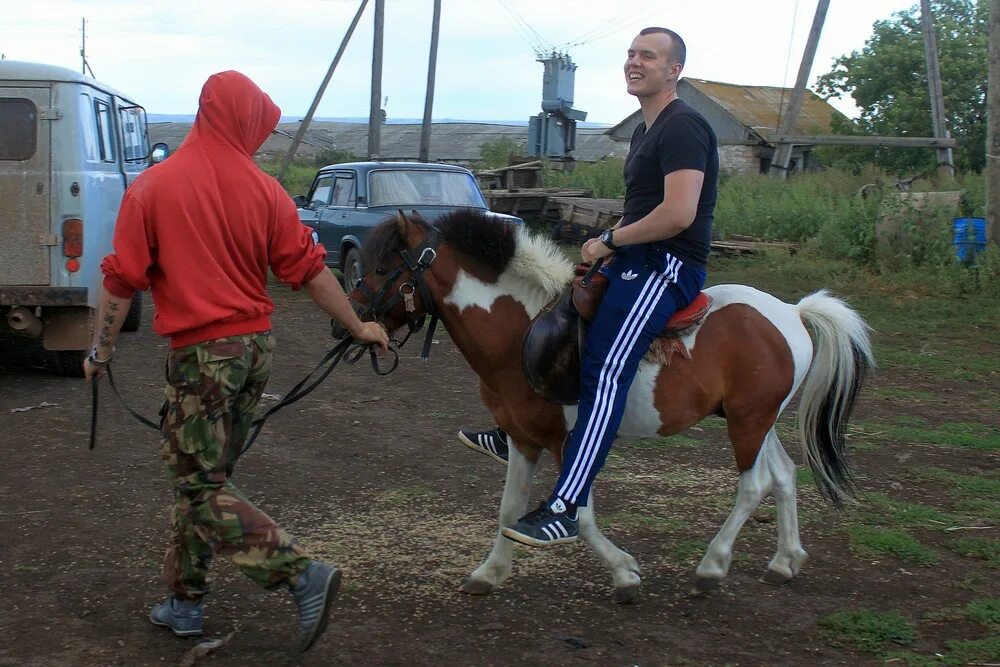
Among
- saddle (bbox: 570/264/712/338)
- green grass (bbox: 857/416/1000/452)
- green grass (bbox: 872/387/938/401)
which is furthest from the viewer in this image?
green grass (bbox: 872/387/938/401)

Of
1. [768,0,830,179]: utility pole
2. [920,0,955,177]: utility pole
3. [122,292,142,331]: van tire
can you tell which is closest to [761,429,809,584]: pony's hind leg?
[122,292,142,331]: van tire

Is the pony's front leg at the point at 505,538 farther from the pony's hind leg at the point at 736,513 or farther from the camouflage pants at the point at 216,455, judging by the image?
the camouflage pants at the point at 216,455

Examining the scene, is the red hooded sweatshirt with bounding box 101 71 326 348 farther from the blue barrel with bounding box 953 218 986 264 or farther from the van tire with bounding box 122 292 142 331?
the blue barrel with bounding box 953 218 986 264

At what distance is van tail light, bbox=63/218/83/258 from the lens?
7.79 metres

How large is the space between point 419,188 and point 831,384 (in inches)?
361

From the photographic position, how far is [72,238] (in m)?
7.80

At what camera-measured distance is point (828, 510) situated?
557cm

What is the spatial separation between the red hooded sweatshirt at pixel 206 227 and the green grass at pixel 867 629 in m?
2.55

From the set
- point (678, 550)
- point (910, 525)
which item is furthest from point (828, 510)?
point (678, 550)

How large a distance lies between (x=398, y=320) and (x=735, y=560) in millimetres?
2047

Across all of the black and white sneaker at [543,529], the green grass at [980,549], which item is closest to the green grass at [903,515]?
the green grass at [980,549]

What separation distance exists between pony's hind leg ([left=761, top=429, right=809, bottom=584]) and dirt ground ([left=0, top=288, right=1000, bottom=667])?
8cm

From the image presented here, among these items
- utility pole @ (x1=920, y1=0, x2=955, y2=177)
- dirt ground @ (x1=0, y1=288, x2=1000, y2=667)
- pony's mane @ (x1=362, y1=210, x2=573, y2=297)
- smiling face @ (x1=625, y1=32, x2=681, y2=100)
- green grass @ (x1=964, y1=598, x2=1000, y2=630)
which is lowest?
dirt ground @ (x1=0, y1=288, x2=1000, y2=667)

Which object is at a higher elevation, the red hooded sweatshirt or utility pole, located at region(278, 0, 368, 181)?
utility pole, located at region(278, 0, 368, 181)
